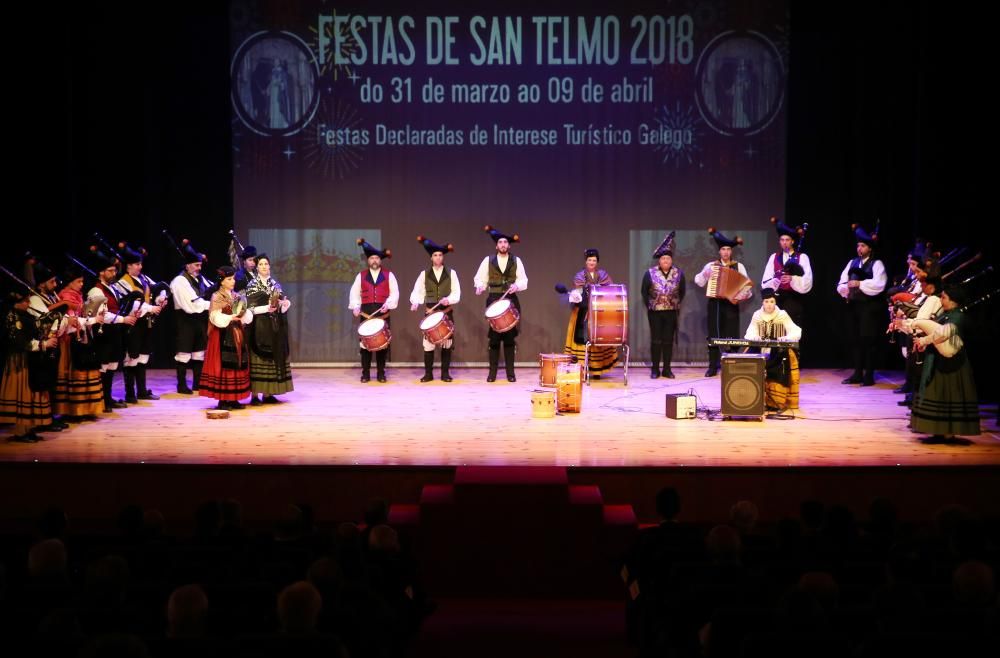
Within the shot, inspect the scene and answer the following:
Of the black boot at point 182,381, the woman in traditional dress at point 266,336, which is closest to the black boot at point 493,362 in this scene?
the woman in traditional dress at point 266,336

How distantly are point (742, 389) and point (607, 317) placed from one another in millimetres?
2057

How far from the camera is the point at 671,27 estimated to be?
11883 mm

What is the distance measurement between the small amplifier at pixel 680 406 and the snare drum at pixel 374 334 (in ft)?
10.9

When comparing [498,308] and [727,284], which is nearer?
[498,308]

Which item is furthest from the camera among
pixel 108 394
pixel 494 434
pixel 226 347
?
pixel 108 394

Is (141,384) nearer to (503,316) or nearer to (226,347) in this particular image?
(226,347)

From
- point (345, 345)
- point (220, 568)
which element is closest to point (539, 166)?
point (345, 345)

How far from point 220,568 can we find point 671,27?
9.48 m

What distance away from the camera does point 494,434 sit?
313 inches

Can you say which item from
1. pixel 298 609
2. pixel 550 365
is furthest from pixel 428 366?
pixel 298 609

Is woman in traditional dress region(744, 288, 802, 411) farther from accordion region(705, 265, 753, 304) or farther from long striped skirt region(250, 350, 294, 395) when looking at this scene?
long striped skirt region(250, 350, 294, 395)

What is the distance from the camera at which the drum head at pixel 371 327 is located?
1060 centimetres

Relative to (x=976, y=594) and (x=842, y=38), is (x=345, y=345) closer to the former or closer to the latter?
(x=842, y=38)

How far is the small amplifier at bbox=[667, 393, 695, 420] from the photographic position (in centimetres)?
866
